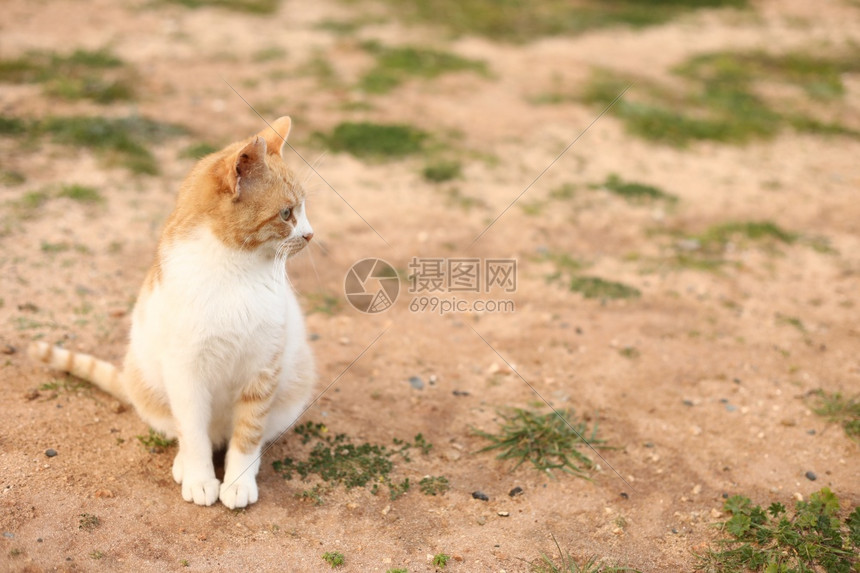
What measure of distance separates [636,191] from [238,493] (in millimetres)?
5171

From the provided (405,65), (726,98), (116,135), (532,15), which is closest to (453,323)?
(116,135)

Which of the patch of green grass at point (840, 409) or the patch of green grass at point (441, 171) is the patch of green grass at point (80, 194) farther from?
the patch of green grass at point (840, 409)

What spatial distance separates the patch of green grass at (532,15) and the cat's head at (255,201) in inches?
316

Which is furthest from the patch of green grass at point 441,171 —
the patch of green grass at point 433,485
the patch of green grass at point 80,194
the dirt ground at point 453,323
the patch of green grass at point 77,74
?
the patch of green grass at point 433,485

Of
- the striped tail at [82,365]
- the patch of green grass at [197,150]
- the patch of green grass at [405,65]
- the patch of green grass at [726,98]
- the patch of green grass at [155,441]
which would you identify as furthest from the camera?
the patch of green grass at [405,65]

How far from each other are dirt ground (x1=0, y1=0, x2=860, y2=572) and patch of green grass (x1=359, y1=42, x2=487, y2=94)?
206 mm

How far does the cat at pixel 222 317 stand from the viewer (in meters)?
3.28

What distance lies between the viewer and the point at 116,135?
7184 millimetres

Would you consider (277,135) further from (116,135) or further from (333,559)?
(116,135)

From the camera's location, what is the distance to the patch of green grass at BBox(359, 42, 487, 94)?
9.01 metres

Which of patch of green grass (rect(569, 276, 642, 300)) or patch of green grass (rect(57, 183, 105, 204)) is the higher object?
patch of green grass (rect(57, 183, 105, 204))

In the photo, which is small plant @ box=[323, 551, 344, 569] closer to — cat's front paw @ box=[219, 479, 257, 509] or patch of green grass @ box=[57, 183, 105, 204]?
cat's front paw @ box=[219, 479, 257, 509]

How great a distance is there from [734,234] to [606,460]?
11.3ft

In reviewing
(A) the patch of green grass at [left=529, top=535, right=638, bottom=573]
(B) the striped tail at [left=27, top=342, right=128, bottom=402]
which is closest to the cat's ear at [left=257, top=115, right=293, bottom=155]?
(B) the striped tail at [left=27, top=342, right=128, bottom=402]
